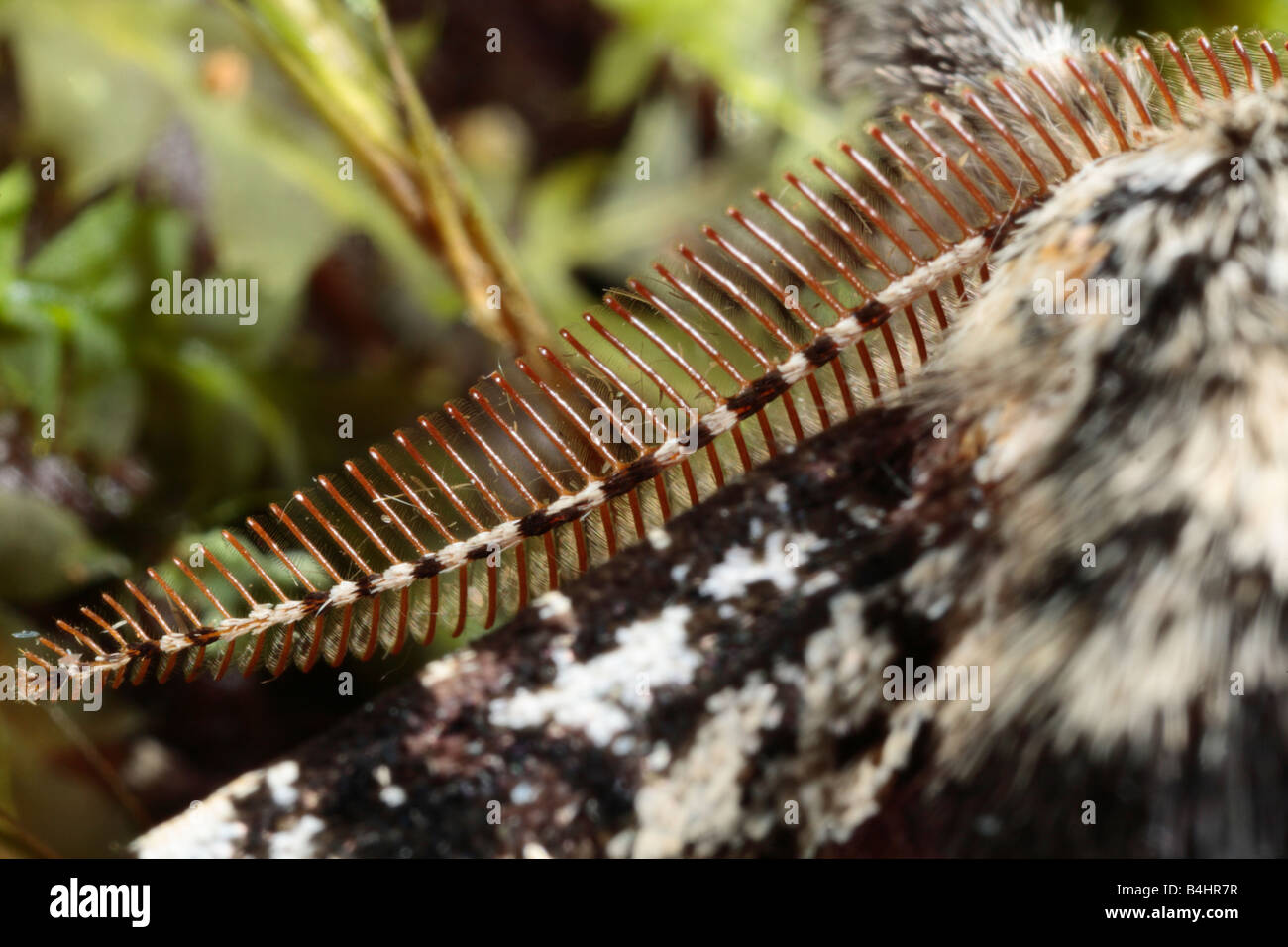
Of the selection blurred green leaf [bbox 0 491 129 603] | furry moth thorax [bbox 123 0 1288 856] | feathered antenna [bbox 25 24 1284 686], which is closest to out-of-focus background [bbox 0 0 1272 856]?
blurred green leaf [bbox 0 491 129 603]

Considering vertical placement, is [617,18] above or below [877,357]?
above

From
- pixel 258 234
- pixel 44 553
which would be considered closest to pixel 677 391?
pixel 44 553

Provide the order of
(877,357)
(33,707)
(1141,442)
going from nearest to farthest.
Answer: (1141,442)
(877,357)
(33,707)

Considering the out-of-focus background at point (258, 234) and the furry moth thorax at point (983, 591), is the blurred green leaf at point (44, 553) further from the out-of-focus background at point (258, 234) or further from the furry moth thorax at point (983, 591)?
the furry moth thorax at point (983, 591)

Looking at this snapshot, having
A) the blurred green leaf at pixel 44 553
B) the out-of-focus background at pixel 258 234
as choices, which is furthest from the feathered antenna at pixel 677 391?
the blurred green leaf at pixel 44 553

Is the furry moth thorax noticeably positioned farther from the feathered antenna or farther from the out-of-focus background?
the out-of-focus background

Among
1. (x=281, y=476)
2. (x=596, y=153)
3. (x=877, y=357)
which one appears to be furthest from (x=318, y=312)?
(x=877, y=357)
